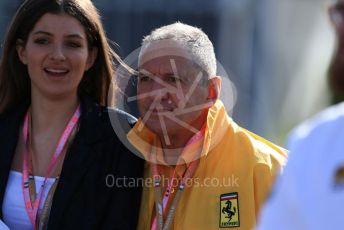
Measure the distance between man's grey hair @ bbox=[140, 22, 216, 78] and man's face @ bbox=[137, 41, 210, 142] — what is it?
35 millimetres

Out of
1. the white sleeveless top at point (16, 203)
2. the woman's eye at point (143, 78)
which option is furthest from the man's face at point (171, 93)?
the white sleeveless top at point (16, 203)

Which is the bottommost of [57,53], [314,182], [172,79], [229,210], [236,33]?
[314,182]

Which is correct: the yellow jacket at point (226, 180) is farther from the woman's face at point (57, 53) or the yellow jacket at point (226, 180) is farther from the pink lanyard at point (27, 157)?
the woman's face at point (57, 53)

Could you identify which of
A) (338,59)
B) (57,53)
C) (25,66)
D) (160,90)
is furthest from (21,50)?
(338,59)

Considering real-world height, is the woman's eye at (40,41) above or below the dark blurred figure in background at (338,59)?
above

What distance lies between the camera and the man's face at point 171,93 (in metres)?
3.56

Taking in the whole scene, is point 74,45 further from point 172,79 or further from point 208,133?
point 208,133

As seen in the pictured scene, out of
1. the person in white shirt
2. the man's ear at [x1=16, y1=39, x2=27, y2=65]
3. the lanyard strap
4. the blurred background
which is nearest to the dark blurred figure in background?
the person in white shirt

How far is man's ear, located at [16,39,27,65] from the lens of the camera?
405cm

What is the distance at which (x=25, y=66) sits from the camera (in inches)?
164

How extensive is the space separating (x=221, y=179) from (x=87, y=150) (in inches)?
26.4

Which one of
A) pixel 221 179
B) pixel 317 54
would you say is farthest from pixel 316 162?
pixel 317 54

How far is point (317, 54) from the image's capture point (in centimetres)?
1168

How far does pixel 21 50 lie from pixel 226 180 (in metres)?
1.25
